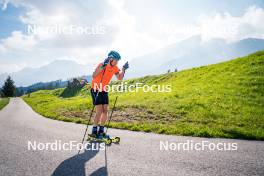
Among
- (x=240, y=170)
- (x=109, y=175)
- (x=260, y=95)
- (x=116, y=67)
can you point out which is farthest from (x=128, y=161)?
(x=260, y=95)

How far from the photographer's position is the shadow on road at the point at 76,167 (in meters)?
5.38

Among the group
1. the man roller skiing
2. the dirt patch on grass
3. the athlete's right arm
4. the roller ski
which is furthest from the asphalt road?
the dirt patch on grass

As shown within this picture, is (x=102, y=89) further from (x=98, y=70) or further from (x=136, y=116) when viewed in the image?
(x=136, y=116)

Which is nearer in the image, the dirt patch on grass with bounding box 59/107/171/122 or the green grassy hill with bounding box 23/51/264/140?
the green grassy hill with bounding box 23/51/264/140

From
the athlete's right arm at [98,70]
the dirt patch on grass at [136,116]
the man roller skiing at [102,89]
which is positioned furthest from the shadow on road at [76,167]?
the dirt patch on grass at [136,116]

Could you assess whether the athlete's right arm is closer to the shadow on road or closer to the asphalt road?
the asphalt road

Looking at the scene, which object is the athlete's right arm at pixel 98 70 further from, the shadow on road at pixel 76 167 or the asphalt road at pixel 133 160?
the shadow on road at pixel 76 167

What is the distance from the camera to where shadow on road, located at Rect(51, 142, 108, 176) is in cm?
538

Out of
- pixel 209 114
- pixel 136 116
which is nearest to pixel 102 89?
pixel 136 116

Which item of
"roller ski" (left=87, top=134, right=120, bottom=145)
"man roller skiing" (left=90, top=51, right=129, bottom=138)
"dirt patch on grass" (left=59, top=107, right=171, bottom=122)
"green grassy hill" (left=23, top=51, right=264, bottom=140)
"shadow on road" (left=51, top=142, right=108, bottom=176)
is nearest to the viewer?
"shadow on road" (left=51, top=142, right=108, bottom=176)

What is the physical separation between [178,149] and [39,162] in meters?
3.87

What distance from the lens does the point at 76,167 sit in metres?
5.77

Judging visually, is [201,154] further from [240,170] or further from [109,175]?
[109,175]

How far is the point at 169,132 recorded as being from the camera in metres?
10.2
